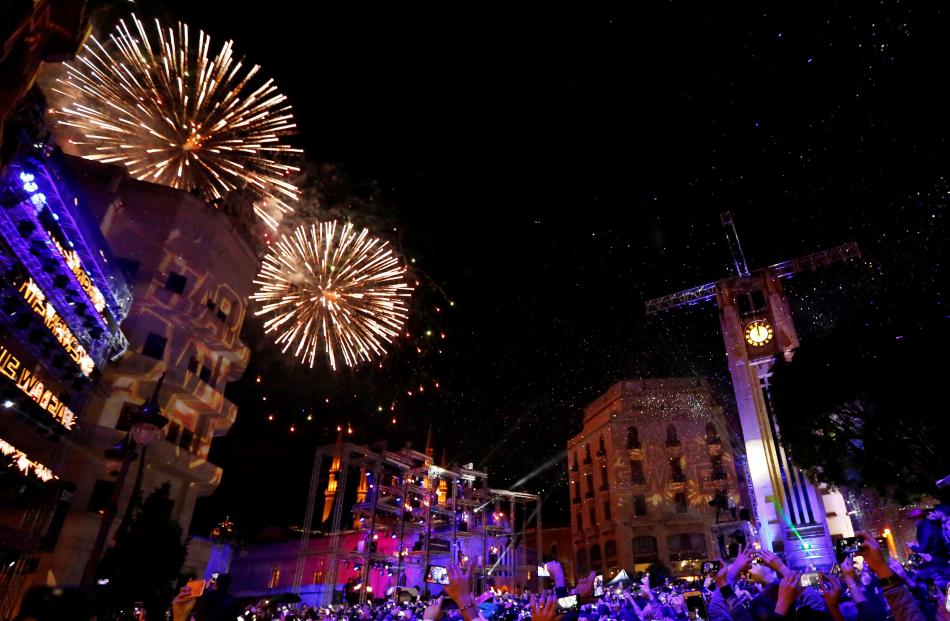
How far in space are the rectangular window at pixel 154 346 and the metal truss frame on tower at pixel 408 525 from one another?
929cm

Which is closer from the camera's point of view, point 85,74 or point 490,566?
point 85,74

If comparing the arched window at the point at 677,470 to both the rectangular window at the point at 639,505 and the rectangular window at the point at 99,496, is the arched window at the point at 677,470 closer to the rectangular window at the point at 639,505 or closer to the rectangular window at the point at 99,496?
the rectangular window at the point at 639,505

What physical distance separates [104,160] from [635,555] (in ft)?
140

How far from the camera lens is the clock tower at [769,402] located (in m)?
29.9

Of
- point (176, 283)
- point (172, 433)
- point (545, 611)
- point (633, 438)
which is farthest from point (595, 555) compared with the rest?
point (545, 611)

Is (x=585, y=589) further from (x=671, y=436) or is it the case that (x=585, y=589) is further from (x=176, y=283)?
(x=671, y=436)

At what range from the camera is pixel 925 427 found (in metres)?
19.5

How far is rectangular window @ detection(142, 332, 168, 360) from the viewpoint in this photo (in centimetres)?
2562

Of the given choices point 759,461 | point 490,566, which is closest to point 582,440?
point 490,566

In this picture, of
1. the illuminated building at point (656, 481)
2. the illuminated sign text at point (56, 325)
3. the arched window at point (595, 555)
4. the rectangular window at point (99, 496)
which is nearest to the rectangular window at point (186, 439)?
the rectangular window at point (99, 496)

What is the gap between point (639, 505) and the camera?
45.1 metres

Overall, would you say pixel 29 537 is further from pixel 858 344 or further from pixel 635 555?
pixel 635 555

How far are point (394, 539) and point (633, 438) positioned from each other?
71.3ft

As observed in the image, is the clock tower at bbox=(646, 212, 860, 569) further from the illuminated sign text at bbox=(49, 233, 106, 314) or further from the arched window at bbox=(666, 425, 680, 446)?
the illuminated sign text at bbox=(49, 233, 106, 314)
